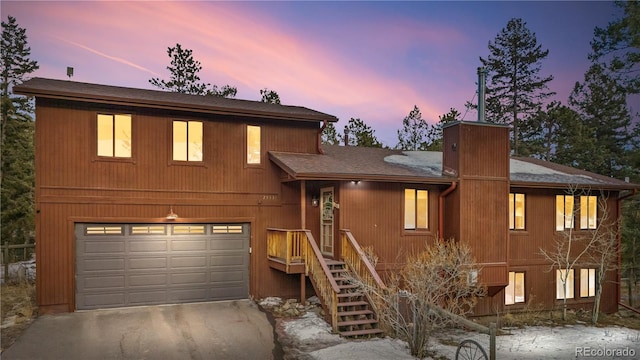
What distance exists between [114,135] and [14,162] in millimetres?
11250

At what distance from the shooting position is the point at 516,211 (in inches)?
562

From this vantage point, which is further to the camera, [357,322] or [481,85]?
[481,85]

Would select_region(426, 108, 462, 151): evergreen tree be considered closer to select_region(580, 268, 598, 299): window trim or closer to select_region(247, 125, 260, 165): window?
select_region(580, 268, 598, 299): window trim

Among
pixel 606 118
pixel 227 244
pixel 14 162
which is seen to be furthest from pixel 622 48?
pixel 14 162

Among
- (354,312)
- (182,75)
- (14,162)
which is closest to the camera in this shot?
(354,312)

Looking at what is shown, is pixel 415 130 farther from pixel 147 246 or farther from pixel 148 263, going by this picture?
pixel 148 263

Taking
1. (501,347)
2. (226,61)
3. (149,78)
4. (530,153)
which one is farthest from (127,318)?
(530,153)

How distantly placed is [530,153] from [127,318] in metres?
30.4

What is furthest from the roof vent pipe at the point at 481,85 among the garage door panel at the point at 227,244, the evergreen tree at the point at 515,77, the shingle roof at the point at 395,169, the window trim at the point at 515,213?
the evergreen tree at the point at 515,77

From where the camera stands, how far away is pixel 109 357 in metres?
8.02

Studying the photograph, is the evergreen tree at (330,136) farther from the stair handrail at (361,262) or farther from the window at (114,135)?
the window at (114,135)

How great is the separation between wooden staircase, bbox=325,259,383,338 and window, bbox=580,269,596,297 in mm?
9410

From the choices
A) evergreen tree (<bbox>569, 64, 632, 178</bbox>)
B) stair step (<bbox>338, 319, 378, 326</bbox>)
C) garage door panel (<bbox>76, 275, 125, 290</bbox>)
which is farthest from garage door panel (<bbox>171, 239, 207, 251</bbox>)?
evergreen tree (<bbox>569, 64, 632, 178</bbox>)

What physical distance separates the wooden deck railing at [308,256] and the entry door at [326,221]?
1395mm
